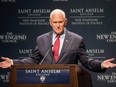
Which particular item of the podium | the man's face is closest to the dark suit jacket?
the man's face

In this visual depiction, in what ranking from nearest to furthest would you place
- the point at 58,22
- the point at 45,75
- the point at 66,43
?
the point at 45,75
the point at 58,22
the point at 66,43

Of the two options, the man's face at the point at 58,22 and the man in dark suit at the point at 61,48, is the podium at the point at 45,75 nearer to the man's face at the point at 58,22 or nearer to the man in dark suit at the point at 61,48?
the man in dark suit at the point at 61,48

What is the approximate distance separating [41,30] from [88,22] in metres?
0.89

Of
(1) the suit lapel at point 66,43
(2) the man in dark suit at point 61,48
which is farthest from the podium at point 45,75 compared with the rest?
(1) the suit lapel at point 66,43

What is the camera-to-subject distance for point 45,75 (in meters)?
3.05

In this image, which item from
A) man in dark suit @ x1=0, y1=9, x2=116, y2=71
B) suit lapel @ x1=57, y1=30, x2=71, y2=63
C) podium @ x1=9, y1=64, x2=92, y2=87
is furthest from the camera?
suit lapel @ x1=57, y1=30, x2=71, y2=63

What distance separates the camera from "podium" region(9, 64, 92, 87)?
3.02m

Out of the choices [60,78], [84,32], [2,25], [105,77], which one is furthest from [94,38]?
[60,78]

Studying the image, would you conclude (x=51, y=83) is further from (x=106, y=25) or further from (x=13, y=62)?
(x=106, y=25)

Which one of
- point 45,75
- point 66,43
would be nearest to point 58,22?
point 66,43

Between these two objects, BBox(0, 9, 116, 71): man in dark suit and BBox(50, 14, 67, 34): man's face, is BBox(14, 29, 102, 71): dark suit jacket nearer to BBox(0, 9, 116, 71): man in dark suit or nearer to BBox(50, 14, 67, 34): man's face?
BBox(0, 9, 116, 71): man in dark suit

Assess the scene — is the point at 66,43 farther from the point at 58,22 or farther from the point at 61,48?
the point at 58,22

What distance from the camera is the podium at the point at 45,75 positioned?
9.91 ft

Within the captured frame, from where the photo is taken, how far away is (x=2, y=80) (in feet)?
19.9
